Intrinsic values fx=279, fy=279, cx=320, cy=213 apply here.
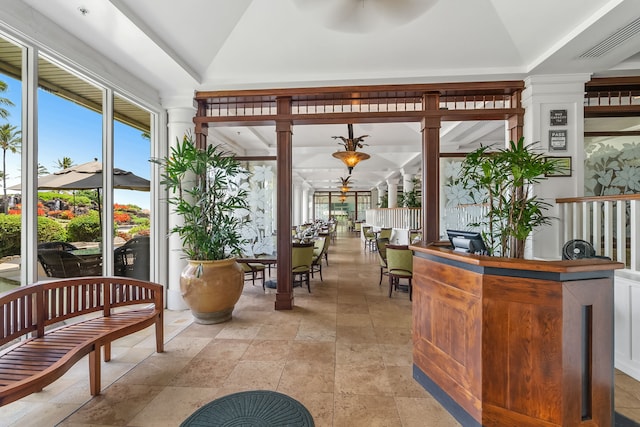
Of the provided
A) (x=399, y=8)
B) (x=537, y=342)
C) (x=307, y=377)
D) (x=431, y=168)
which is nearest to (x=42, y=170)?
(x=307, y=377)

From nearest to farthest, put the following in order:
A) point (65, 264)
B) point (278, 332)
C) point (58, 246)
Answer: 1. point (58, 246)
2. point (65, 264)
3. point (278, 332)

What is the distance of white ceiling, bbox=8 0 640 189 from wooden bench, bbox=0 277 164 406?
237 centimetres

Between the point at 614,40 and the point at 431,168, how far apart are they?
2065 millimetres

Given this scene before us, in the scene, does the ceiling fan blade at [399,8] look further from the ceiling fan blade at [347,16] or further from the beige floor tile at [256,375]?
the beige floor tile at [256,375]

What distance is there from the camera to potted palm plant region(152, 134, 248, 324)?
130 inches

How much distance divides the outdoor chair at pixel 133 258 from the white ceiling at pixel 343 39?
2.10m

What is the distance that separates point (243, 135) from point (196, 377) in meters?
5.29

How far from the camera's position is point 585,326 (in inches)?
60.9

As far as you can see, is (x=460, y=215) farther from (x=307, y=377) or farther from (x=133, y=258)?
(x=133, y=258)

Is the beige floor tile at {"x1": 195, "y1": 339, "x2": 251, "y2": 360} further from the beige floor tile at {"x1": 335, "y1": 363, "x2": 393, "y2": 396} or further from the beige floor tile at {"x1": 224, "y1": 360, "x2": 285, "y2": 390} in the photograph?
the beige floor tile at {"x1": 335, "y1": 363, "x2": 393, "y2": 396}

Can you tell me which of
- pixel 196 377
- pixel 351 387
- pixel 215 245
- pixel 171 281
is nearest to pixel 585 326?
pixel 351 387

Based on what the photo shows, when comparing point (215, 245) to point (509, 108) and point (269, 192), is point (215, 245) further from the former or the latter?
point (509, 108)

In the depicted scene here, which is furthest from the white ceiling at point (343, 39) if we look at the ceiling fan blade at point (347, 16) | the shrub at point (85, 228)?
the shrub at point (85, 228)

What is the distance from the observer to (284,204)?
3967mm
